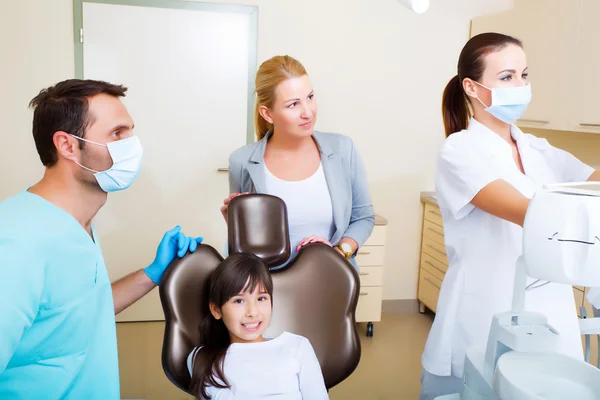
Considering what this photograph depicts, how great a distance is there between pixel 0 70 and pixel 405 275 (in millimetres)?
2570

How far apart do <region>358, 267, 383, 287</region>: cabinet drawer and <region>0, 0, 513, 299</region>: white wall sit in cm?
38

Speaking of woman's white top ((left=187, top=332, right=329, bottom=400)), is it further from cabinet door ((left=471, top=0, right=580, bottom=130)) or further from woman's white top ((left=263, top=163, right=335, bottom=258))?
cabinet door ((left=471, top=0, right=580, bottom=130))

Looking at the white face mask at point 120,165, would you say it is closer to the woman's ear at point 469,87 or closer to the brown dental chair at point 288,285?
the brown dental chair at point 288,285

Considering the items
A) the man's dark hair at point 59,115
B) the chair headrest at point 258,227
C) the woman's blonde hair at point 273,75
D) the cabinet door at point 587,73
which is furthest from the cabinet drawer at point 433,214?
the man's dark hair at point 59,115

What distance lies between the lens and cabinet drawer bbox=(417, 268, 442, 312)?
329 centimetres

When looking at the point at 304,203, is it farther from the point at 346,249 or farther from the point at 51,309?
the point at 51,309

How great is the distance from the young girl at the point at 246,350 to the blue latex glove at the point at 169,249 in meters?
0.10

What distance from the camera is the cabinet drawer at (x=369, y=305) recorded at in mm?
3160

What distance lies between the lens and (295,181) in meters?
1.71

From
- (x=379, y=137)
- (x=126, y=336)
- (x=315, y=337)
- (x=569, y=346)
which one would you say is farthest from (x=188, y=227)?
(x=569, y=346)

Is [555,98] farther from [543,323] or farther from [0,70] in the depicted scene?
[0,70]

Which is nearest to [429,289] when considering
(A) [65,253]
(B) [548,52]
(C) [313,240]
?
Answer: (B) [548,52]

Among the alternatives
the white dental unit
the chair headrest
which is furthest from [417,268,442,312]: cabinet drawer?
the white dental unit

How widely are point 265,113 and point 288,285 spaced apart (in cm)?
56
